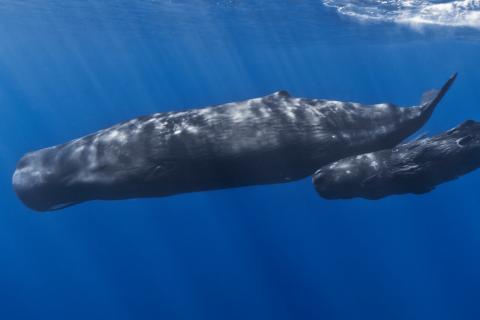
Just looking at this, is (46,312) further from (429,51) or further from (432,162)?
(429,51)

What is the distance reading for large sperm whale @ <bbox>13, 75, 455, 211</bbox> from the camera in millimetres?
7566

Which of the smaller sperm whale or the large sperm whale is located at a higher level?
the large sperm whale

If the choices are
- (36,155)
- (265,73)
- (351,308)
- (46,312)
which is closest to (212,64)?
(265,73)

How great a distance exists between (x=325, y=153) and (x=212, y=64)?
7994 centimetres

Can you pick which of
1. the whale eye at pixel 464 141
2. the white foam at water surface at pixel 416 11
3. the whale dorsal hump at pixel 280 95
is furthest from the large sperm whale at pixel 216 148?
the white foam at water surface at pixel 416 11

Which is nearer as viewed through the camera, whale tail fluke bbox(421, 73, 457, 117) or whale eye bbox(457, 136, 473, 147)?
whale eye bbox(457, 136, 473, 147)

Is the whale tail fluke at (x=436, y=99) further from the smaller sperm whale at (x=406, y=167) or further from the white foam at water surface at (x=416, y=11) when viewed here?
the white foam at water surface at (x=416, y=11)

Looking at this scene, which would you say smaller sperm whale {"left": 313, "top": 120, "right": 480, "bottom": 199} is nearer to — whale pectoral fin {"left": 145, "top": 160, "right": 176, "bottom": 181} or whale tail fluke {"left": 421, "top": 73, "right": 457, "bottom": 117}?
whale tail fluke {"left": 421, "top": 73, "right": 457, "bottom": 117}

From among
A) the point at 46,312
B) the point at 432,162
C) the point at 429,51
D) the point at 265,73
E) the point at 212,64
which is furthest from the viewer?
the point at 265,73

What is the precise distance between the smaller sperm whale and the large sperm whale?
1.48ft

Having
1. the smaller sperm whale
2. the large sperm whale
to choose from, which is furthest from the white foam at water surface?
the smaller sperm whale

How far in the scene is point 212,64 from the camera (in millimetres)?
85625

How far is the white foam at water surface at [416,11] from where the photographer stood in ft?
89.6

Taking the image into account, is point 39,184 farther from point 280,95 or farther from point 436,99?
point 436,99
